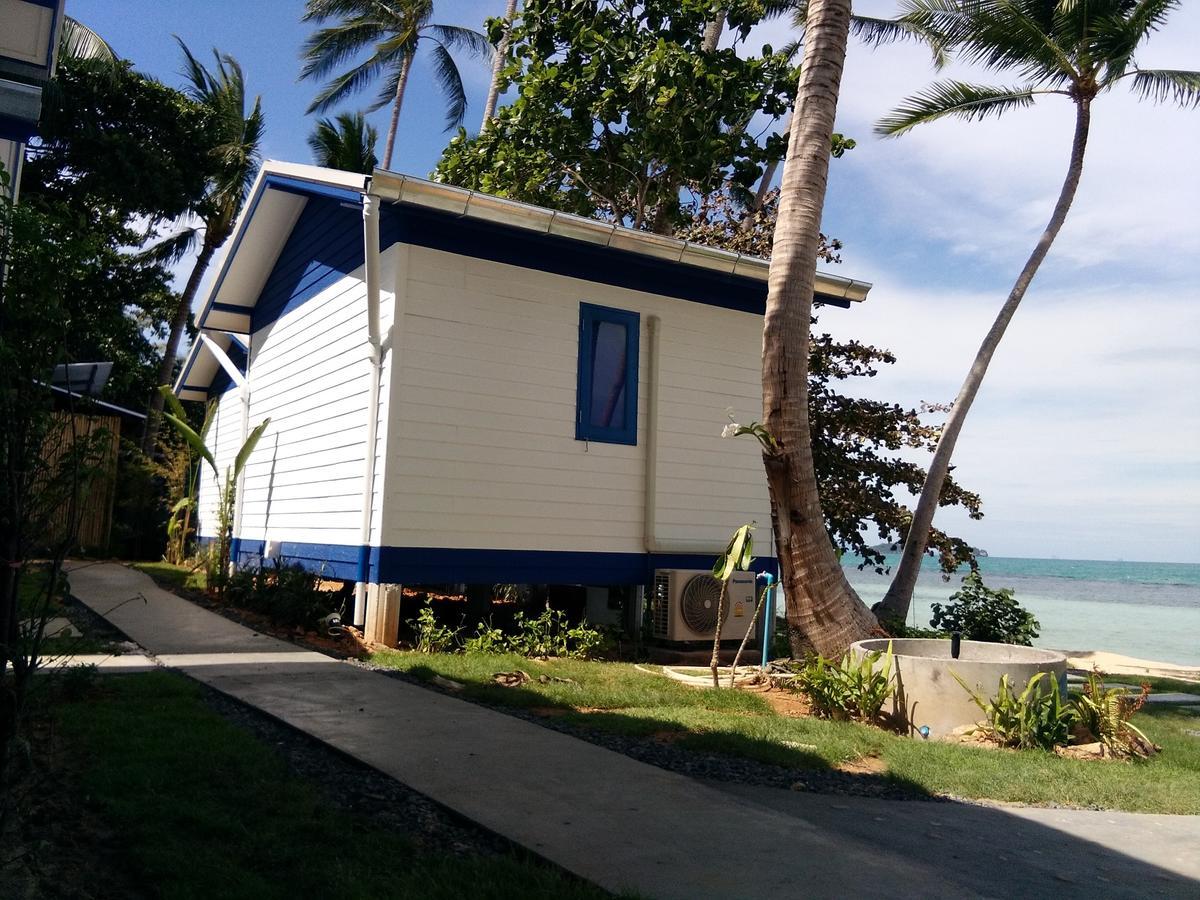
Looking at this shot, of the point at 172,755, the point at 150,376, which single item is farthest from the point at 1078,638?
the point at 172,755

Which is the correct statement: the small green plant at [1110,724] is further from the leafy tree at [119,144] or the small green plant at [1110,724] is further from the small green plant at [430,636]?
the leafy tree at [119,144]

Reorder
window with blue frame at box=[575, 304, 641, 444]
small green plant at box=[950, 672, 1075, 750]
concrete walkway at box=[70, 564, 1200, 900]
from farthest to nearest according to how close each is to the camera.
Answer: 1. window with blue frame at box=[575, 304, 641, 444]
2. small green plant at box=[950, 672, 1075, 750]
3. concrete walkway at box=[70, 564, 1200, 900]

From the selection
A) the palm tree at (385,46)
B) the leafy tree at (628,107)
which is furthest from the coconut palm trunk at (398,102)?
the leafy tree at (628,107)

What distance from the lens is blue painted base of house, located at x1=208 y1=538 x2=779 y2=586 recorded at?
981 centimetres

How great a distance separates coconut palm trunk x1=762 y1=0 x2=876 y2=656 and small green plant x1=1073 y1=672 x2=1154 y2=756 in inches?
75.5

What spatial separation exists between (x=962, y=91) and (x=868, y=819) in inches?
584

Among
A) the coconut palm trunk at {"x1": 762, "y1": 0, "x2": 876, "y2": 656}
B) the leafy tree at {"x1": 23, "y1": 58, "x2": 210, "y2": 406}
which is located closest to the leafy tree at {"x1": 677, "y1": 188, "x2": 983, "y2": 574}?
the coconut palm trunk at {"x1": 762, "y1": 0, "x2": 876, "y2": 656}

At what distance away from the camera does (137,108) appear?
22.8 metres

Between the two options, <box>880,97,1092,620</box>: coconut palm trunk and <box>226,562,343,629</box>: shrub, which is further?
<box>880,97,1092,620</box>: coconut palm trunk

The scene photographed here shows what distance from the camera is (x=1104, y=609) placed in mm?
49969

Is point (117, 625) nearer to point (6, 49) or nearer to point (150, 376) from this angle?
point (6, 49)

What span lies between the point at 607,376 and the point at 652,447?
0.96m

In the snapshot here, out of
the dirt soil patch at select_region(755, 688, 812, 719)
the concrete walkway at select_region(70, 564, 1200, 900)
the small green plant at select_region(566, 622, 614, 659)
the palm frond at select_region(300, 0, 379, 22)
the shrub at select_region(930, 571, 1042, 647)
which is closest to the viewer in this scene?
the concrete walkway at select_region(70, 564, 1200, 900)

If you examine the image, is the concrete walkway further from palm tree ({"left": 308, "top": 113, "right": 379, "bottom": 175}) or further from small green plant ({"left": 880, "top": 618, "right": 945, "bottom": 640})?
palm tree ({"left": 308, "top": 113, "right": 379, "bottom": 175})
